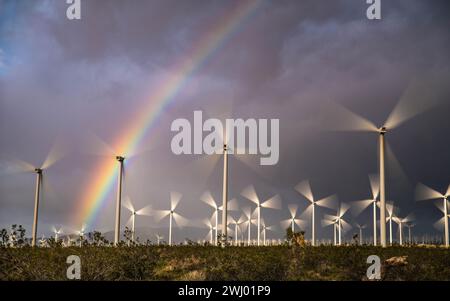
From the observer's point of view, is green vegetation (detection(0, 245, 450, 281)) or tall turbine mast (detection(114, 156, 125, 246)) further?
tall turbine mast (detection(114, 156, 125, 246))

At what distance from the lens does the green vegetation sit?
34.1m

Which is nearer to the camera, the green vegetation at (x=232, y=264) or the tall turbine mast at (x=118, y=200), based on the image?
the green vegetation at (x=232, y=264)

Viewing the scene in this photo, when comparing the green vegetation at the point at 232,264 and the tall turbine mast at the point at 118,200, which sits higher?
the tall turbine mast at the point at 118,200

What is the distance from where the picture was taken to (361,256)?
3569 centimetres

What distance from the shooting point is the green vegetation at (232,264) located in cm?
3406

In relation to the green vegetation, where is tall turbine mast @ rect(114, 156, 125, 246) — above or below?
above

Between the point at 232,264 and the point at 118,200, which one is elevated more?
the point at 118,200

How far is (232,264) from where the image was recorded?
3600 centimetres

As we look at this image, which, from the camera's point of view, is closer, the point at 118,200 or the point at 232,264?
the point at 232,264
